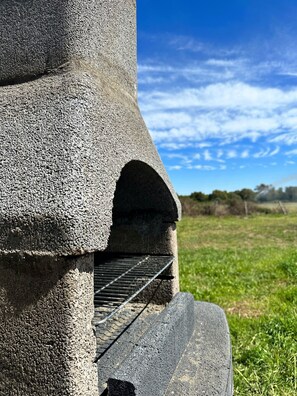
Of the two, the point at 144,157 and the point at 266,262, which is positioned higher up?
the point at 144,157

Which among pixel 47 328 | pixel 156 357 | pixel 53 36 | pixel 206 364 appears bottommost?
pixel 206 364

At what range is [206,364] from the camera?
1.92 meters

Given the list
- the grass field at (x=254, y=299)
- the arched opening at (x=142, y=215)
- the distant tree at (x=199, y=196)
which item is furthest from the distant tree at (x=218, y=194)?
the arched opening at (x=142, y=215)

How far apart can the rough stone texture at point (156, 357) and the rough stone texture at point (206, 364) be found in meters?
0.05

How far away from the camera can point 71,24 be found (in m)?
1.73

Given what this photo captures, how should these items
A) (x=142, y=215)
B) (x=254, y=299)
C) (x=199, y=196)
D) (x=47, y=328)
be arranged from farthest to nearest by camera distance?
(x=199, y=196)
(x=254, y=299)
(x=142, y=215)
(x=47, y=328)

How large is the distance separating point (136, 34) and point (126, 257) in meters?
1.61

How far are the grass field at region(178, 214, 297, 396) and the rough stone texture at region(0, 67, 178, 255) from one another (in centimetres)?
193

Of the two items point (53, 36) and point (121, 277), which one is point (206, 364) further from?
A: point (53, 36)

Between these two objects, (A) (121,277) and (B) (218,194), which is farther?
(B) (218,194)

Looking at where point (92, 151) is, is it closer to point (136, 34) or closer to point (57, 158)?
point (57, 158)

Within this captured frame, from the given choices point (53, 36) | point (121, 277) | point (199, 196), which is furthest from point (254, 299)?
point (199, 196)

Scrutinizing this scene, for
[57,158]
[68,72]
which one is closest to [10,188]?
[57,158]

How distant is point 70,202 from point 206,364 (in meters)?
1.27
